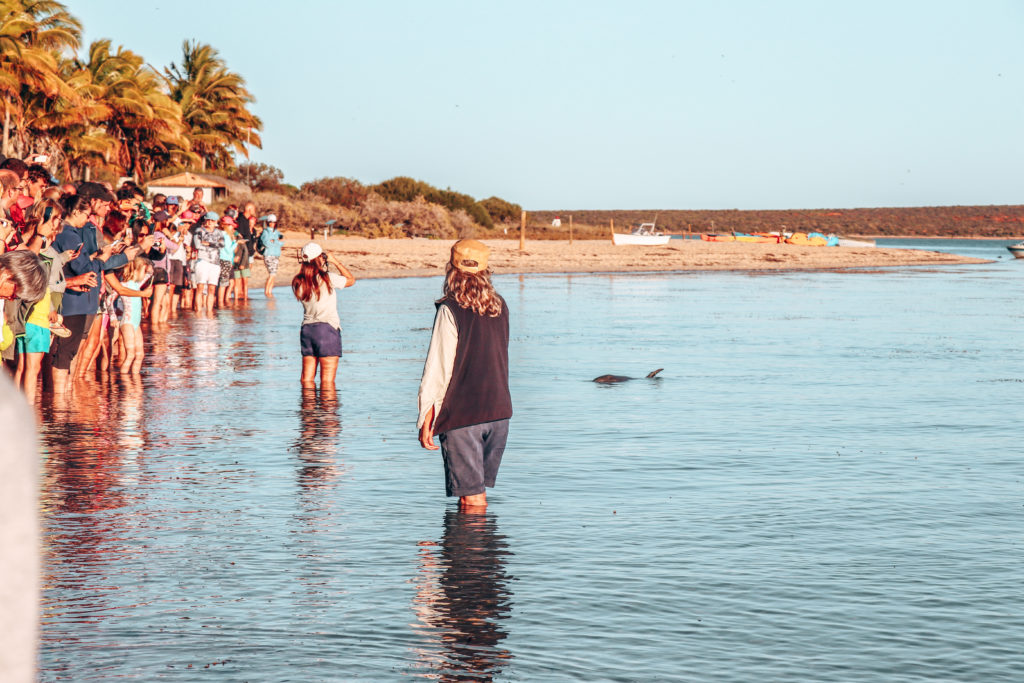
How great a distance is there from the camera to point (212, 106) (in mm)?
68625

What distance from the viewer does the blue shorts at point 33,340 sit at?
10547 mm

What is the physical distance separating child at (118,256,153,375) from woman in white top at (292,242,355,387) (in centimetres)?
200

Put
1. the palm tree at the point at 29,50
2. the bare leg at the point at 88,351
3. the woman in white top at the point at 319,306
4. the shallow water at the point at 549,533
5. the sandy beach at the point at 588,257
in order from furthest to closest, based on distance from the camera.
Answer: the sandy beach at the point at 588,257, the palm tree at the point at 29,50, the bare leg at the point at 88,351, the woman in white top at the point at 319,306, the shallow water at the point at 549,533

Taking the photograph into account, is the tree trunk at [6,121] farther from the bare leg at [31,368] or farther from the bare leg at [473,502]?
the bare leg at [473,502]

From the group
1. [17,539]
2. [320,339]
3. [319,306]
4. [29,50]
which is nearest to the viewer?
[17,539]

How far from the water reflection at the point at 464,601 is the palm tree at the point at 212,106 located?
2423 inches

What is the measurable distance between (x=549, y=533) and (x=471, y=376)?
1115 mm

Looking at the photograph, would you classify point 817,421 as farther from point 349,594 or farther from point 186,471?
point 349,594

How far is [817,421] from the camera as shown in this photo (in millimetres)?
12039

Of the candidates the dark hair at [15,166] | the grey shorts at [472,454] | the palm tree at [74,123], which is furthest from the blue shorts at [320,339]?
the palm tree at [74,123]

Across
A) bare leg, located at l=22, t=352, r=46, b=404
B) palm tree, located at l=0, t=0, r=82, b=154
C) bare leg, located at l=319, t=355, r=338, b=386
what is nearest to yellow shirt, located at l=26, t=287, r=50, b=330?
bare leg, located at l=22, t=352, r=46, b=404

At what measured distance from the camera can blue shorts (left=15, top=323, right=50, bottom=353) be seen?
1055 centimetres

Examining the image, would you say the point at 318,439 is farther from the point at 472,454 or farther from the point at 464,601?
the point at 464,601

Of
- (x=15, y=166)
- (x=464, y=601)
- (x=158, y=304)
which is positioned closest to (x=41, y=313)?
(x=15, y=166)
